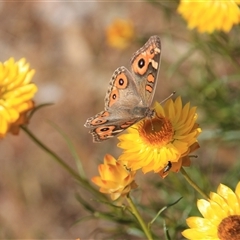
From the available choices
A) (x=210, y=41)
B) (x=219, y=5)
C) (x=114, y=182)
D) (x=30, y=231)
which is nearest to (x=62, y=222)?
(x=30, y=231)

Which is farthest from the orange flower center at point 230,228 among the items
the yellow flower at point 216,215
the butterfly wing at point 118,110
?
the butterfly wing at point 118,110

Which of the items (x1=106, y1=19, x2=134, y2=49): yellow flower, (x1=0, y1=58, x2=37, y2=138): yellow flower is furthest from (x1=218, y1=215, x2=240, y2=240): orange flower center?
(x1=106, y1=19, x2=134, y2=49): yellow flower

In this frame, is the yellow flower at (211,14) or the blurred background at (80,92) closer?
the yellow flower at (211,14)

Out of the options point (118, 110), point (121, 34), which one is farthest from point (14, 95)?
point (121, 34)

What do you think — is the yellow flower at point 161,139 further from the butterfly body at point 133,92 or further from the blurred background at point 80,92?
the blurred background at point 80,92

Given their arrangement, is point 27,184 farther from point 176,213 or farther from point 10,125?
point 10,125

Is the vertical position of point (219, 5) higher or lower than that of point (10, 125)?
higher
